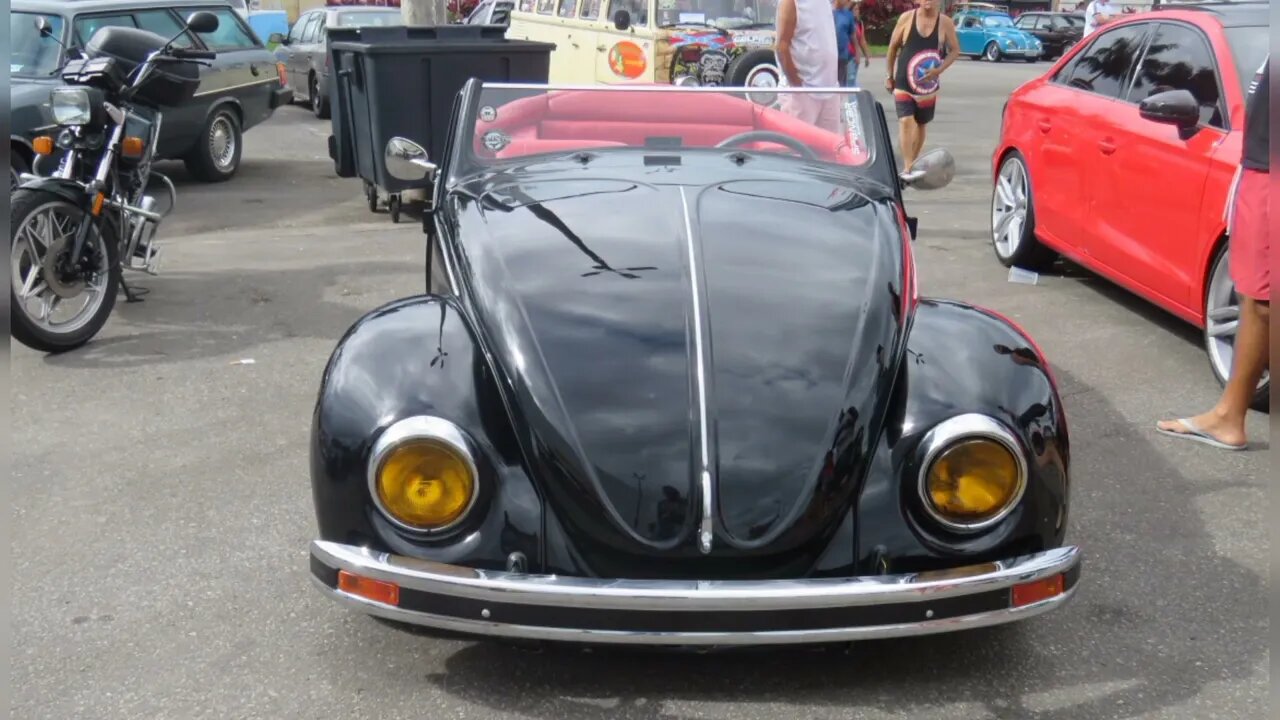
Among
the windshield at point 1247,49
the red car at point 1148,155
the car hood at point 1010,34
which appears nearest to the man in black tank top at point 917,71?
the red car at point 1148,155

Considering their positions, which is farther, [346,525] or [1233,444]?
[1233,444]

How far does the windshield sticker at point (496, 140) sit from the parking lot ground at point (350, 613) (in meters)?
1.33

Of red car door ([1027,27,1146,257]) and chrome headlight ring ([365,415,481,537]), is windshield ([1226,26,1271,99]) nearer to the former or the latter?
red car door ([1027,27,1146,257])

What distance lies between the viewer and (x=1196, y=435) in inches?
197

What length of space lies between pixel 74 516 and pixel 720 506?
7.95 ft

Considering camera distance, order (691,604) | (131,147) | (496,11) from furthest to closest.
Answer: (496,11)
(131,147)
(691,604)

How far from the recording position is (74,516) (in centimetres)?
432

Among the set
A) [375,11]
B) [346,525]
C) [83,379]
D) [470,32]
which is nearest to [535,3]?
[375,11]

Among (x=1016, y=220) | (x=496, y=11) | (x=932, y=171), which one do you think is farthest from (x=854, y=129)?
(x=496, y=11)

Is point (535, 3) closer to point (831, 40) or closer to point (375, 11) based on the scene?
point (375, 11)

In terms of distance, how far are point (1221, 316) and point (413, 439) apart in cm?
389

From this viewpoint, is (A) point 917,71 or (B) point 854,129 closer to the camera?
(B) point 854,129

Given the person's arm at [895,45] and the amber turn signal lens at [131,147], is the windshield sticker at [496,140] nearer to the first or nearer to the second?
the amber turn signal lens at [131,147]

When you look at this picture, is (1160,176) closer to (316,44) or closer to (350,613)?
(350,613)
